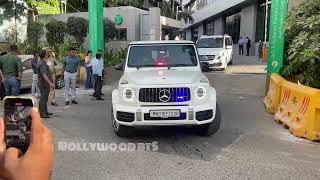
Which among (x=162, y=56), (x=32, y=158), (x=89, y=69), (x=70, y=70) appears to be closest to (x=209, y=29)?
(x=89, y=69)

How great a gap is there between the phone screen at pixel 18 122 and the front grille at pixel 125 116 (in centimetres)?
525

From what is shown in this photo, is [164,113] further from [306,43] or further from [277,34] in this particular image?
[277,34]

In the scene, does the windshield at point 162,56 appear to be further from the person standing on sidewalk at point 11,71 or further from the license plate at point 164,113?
the person standing on sidewalk at point 11,71

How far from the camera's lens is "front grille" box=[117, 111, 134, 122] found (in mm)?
7055

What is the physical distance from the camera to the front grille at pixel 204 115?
278 inches

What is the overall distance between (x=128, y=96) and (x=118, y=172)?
181 centimetres

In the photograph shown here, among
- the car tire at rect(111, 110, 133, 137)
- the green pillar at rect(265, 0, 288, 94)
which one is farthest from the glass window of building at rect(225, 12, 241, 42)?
the car tire at rect(111, 110, 133, 137)

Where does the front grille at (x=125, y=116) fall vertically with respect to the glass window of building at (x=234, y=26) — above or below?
below

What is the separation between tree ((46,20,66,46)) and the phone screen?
935 inches

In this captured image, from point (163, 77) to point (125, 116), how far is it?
933mm

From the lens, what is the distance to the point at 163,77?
23.8ft

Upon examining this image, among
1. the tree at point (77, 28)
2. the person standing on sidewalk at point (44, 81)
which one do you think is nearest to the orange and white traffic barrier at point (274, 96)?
the person standing on sidewalk at point (44, 81)

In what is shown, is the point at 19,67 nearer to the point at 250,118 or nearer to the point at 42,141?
the point at 250,118

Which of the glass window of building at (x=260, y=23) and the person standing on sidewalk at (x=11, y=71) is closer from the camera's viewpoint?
the person standing on sidewalk at (x=11, y=71)
